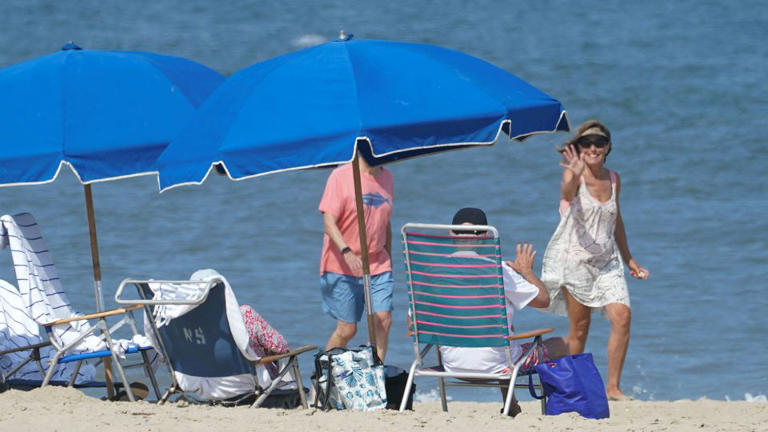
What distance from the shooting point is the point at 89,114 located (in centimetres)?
595

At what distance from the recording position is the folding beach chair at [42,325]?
6062 mm

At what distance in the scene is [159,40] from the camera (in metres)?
22.8

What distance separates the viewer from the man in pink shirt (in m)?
6.76

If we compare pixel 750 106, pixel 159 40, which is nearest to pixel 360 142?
pixel 750 106

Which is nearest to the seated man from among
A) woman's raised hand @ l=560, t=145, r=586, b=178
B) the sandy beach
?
the sandy beach

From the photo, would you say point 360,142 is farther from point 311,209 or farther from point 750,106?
point 750,106

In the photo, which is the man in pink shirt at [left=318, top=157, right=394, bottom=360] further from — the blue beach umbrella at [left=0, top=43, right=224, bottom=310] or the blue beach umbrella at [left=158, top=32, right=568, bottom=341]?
the blue beach umbrella at [left=158, top=32, right=568, bottom=341]

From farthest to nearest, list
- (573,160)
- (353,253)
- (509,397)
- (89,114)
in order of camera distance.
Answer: (353,253) < (573,160) < (89,114) < (509,397)

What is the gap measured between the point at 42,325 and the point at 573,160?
267 centimetres

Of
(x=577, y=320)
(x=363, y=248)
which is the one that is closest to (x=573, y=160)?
(x=577, y=320)

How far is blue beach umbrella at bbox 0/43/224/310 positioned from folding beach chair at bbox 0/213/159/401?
0.99 ft

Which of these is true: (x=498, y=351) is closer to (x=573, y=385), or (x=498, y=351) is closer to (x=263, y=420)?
(x=573, y=385)

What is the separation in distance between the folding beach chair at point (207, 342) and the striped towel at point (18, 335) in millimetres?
830

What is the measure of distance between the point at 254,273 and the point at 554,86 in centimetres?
913
